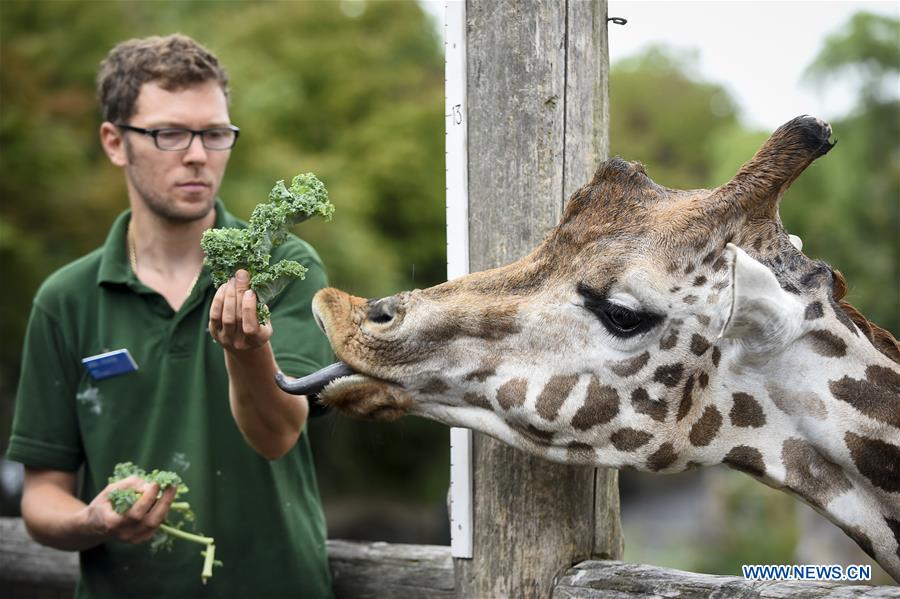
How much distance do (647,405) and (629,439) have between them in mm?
94

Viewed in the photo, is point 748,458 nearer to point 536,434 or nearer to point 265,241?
point 536,434

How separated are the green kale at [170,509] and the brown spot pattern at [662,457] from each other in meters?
1.39

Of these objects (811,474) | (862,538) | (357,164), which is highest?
(357,164)

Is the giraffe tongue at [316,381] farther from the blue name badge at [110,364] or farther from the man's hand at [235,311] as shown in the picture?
the blue name badge at [110,364]

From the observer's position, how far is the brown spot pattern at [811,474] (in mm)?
2473

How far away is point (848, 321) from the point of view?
2.54m

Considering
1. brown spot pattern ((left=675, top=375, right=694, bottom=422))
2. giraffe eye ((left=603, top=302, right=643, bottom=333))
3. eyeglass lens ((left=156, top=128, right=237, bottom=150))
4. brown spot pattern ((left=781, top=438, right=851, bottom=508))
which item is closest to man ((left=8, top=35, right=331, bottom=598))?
eyeglass lens ((left=156, top=128, right=237, bottom=150))

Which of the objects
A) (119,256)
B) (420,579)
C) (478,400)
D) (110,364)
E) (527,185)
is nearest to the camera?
(478,400)

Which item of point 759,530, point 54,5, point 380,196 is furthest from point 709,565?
point 54,5

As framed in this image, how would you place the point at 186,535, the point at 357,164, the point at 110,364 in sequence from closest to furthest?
the point at 186,535, the point at 110,364, the point at 357,164

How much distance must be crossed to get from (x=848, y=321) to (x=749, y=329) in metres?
0.36

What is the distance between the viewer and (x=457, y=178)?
2898 millimetres

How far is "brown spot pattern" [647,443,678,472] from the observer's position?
2.46 metres

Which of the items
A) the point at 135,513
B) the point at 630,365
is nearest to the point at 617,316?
the point at 630,365
